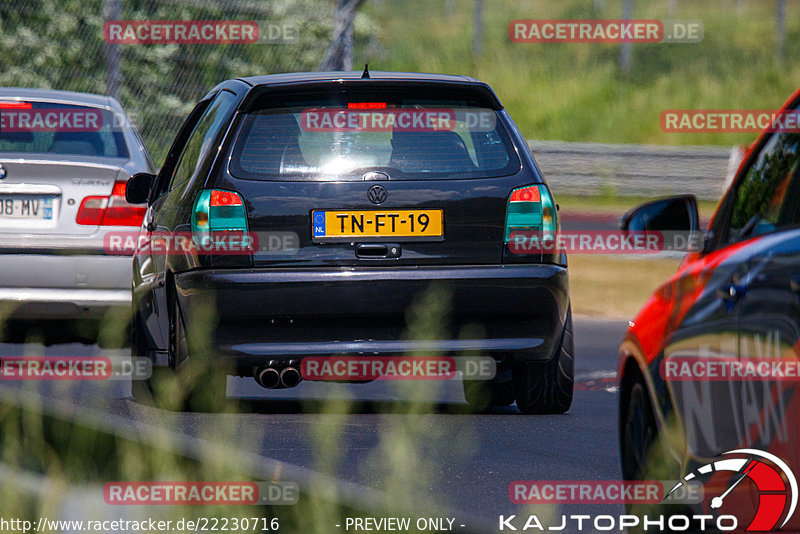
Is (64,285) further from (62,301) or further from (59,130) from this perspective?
(59,130)

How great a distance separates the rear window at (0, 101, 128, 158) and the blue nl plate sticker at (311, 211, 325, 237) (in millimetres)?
3431

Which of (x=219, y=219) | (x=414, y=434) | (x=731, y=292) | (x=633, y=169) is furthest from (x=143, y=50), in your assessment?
(x=731, y=292)

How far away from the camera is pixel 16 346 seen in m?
11.1

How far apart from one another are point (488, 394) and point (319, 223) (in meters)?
1.57

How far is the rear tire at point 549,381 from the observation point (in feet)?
25.9

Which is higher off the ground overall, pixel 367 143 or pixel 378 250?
pixel 367 143

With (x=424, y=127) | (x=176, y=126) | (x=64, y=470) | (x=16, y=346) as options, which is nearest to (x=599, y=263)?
(x=176, y=126)

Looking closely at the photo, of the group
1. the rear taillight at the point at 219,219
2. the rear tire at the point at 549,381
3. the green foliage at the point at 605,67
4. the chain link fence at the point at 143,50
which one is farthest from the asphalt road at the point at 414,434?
the green foliage at the point at 605,67

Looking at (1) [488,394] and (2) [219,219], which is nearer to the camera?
(2) [219,219]

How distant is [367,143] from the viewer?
297 inches

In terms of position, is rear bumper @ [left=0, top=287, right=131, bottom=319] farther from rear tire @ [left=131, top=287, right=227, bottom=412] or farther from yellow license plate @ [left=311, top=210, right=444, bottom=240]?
yellow license plate @ [left=311, top=210, right=444, bottom=240]

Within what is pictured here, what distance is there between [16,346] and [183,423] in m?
3.85

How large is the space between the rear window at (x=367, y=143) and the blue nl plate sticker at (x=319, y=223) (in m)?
0.16

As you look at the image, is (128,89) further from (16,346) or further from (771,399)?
(771,399)
